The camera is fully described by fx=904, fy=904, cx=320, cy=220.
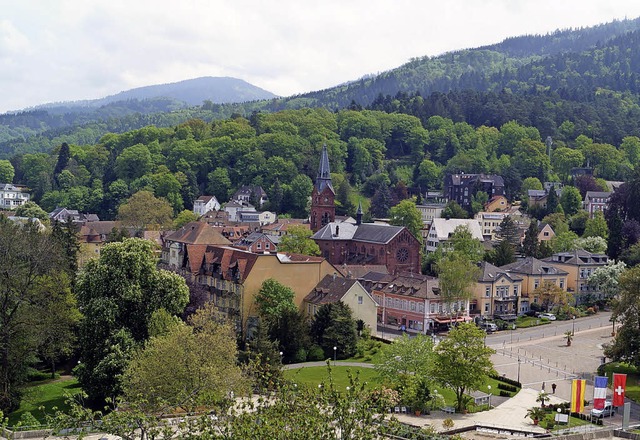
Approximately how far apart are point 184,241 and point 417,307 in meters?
22.1

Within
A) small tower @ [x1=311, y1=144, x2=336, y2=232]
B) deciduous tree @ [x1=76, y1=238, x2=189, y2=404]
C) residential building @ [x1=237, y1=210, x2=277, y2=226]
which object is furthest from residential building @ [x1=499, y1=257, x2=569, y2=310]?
residential building @ [x1=237, y1=210, x2=277, y2=226]

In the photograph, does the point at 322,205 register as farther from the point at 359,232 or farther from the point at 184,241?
the point at 184,241

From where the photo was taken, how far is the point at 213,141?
518ft

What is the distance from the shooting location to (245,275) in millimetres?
66688

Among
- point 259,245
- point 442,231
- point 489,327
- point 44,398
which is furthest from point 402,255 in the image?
point 44,398

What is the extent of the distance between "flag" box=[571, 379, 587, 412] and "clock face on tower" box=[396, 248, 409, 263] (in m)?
48.0

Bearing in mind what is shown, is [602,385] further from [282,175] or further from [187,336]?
[282,175]

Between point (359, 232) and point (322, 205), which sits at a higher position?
point (322, 205)

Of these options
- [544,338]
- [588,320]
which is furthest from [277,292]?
[588,320]

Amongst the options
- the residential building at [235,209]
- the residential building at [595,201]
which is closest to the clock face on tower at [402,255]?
the residential building at [235,209]

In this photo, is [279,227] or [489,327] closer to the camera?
[489,327]

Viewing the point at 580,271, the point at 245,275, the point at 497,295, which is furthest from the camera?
the point at 580,271

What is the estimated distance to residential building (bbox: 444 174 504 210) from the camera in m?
140

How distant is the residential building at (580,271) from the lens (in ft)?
291
